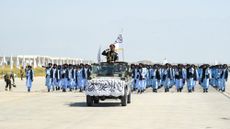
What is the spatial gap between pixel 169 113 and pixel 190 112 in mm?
877

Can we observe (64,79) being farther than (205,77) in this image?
Yes

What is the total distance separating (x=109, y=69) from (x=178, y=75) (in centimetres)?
1460

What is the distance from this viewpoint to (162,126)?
1645 cm

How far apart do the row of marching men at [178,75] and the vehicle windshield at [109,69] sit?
484 inches

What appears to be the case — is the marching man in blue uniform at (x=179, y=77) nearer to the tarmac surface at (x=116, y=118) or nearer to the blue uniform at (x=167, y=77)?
the blue uniform at (x=167, y=77)

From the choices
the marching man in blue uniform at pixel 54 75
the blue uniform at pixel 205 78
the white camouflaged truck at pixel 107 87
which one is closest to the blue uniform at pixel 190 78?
the blue uniform at pixel 205 78

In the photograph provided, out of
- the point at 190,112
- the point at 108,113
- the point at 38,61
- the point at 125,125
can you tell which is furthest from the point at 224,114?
the point at 38,61

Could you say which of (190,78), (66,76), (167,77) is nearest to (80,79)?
(66,76)

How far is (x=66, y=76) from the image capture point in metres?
40.2

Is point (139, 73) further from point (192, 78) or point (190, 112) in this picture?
point (190, 112)

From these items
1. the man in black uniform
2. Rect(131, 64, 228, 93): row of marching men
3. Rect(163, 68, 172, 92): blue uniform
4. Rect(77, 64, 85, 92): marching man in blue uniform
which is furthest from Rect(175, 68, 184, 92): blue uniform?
the man in black uniform

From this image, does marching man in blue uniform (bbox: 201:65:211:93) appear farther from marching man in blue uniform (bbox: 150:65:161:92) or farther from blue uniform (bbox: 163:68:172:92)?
marching man in blue uniform (bbox: 150:65:161:92)

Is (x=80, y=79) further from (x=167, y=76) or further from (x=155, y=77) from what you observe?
(x=167, y=76)

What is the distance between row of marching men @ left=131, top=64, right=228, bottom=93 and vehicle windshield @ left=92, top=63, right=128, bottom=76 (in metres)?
12.3
